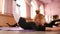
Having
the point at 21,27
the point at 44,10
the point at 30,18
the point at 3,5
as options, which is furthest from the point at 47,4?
the point at 3,5

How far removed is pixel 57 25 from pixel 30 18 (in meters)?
0.28

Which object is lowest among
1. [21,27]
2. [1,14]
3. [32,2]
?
[21,27]

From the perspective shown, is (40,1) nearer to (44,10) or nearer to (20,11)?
(44,10)

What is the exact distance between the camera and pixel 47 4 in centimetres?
129

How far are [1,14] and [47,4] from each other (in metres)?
0.50

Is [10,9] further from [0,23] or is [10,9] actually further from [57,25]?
[57,25]

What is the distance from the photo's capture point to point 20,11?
52.0 inches

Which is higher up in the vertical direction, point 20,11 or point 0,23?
point 20,11

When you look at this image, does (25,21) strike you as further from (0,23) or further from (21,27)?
(0,23)

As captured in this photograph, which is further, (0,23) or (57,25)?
(0,23)

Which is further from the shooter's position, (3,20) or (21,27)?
(3,20)

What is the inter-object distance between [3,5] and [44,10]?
0.45 meters

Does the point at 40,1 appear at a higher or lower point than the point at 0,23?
higher

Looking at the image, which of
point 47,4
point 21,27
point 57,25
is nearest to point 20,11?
point 21,27
